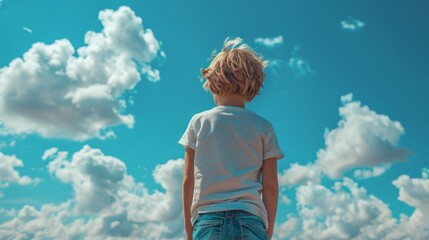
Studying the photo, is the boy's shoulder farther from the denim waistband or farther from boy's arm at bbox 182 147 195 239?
→ the denim waistband

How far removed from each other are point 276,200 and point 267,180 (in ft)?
1.09

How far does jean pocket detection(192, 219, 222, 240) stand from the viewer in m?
6.46

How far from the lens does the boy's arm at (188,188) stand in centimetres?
711

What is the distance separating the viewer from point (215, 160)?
23.1 ft

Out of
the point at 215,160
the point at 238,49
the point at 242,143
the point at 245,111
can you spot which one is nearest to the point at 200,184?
the point at 215,160

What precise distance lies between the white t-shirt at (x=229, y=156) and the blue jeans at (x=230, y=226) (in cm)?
9

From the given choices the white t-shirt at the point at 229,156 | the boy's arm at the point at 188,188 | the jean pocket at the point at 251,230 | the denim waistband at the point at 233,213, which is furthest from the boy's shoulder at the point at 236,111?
the jean pocket at the point at 251,230

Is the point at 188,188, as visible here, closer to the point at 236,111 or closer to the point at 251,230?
the point at 251,230

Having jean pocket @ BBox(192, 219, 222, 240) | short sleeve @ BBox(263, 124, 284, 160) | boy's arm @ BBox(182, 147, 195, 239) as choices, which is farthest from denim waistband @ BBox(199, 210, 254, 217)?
short sleeve @ BBox(263, 124, 284, 160)

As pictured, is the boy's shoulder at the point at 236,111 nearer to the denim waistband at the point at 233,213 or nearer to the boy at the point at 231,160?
the boy at the point at 231,160

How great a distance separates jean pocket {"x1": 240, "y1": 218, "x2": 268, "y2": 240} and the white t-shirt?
16 centimetres

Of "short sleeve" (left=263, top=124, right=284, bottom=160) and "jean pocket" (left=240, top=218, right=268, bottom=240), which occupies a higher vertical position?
"short sleeve" (left=263, top=124, right=284, bottom=160)

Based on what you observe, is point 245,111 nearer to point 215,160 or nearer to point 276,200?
point 215,160

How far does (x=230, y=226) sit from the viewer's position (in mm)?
6484
